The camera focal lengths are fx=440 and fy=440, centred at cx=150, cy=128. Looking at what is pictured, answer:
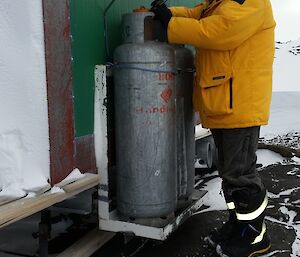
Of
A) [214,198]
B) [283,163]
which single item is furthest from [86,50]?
[283,163]

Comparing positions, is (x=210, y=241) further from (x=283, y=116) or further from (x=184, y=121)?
(x=283, y=116)

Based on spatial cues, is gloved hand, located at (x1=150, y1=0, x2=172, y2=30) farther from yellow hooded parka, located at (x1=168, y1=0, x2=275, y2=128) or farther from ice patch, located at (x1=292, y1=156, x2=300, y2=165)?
ice patch, located at (x1=292, y1=156, x2=300, y2=165)

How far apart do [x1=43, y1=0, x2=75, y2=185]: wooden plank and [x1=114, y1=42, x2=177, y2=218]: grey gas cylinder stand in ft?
1.22

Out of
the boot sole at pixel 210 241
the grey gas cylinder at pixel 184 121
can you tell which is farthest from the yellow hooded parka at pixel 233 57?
the boot sole at pixel 210 241

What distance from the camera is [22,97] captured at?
221 centimetres

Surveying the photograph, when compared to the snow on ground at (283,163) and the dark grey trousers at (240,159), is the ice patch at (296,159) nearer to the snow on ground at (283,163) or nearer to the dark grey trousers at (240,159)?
the snow on ground at (283,163)

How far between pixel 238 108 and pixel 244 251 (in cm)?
96

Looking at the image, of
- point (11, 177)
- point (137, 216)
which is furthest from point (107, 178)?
point (11, 177)

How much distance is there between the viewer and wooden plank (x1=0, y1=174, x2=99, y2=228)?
1.97 metres

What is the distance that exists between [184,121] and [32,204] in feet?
4.38

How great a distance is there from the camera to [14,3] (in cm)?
212

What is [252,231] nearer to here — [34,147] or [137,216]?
[137,216]

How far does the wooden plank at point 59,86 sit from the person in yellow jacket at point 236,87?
2.13 ft

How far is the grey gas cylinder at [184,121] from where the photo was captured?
296 centimetres
